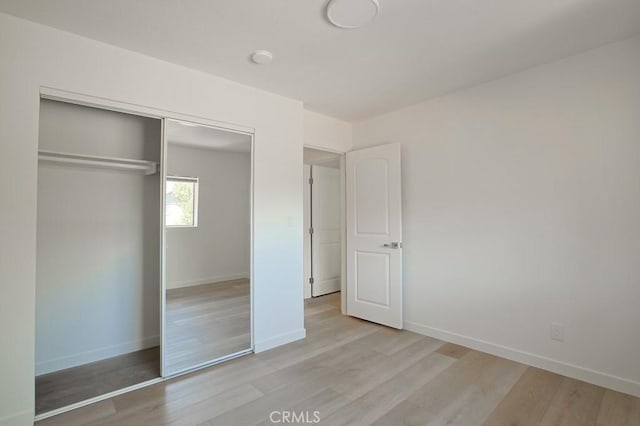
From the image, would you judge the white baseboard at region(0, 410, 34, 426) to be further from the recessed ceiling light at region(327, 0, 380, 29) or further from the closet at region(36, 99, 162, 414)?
the recessed ceiling light at region(327, 0, 380, 29)

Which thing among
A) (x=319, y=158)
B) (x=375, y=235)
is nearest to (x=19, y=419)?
(x=375, y=235)

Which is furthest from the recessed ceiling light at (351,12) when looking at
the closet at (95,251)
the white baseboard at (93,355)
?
the white baseboard at (93,355)

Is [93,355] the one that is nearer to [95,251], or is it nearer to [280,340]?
[95,251]

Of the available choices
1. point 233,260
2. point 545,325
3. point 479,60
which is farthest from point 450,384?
point 479,60

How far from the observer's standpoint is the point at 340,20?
78.5 inches

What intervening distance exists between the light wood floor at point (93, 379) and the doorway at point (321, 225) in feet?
8.46

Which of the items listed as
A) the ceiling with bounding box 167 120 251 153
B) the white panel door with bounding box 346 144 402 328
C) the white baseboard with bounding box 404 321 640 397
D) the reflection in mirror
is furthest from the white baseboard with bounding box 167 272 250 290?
the white baseboard with bounding box 404 321 640 397

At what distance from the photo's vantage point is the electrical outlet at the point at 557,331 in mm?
2531

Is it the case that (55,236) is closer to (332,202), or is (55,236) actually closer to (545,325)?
(332,202)

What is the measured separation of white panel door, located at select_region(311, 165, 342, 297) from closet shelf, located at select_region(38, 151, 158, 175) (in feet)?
8.43

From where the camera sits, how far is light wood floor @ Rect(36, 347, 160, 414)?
222 cm

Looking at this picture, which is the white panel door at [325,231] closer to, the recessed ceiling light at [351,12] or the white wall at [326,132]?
the white wall at [326,132]

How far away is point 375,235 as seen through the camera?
3.78 m

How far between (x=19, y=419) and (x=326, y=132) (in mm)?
3545
